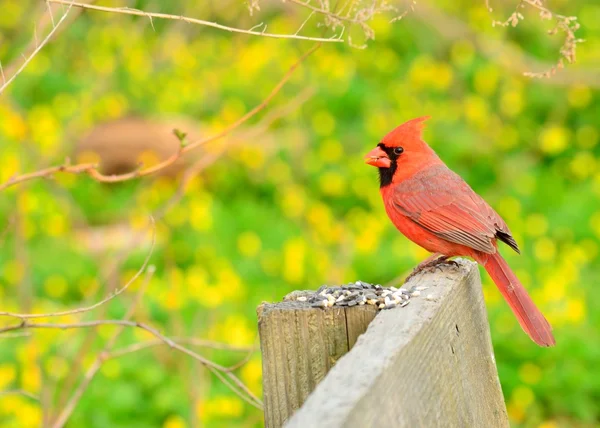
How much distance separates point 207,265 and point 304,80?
2957 mm

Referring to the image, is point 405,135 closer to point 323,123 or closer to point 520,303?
point 520,303

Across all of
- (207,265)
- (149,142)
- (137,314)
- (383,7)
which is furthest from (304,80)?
(383,7)

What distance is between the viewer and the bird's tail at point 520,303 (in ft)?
9.35

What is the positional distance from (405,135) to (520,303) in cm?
76

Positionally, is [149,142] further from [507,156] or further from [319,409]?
[319,409]

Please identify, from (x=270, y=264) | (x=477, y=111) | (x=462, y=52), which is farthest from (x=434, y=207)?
(x=462, y=52)

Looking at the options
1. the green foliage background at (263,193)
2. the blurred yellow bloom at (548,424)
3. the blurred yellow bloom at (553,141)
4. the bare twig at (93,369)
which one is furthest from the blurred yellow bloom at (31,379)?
the blurred yellow bloom at (553,141)

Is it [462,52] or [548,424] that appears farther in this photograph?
[462,52]

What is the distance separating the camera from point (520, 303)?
118 inches

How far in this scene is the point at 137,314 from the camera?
5.20 m

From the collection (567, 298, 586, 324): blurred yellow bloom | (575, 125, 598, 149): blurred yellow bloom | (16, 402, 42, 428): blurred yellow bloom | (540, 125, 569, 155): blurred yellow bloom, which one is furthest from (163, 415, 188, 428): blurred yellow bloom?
(575, 125, 598, 149): blurred yellow bloom

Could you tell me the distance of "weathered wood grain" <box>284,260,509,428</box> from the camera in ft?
4.51

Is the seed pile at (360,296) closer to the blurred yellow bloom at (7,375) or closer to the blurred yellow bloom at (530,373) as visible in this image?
the blurred yellow bloom at (7,375)

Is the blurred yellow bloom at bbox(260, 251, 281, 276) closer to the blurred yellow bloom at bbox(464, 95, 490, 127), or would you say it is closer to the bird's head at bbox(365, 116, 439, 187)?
the bird's head at bbox(365, 116, 439, 187)
